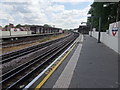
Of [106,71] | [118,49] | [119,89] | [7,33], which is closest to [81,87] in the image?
[119,89]

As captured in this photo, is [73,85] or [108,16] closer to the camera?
[73,85]

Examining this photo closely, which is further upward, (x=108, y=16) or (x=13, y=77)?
(x=108, y=16)

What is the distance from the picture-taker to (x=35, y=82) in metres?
6.33

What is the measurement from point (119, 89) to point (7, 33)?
39.6 m

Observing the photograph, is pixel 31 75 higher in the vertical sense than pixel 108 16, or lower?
lower

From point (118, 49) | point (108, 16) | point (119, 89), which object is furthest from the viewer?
point (108, 16)

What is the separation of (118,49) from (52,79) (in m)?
8.86

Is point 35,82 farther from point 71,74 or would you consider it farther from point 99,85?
point 99,85

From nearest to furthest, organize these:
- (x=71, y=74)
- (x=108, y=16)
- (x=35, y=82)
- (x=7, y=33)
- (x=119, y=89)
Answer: (x=119, y=89), (x=35, y=82), (x=71, y=74), (x=108, y=16), (x=7, y=33)

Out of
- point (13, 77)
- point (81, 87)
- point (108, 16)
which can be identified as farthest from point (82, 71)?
point (108, 16)

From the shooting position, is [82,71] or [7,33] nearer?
[82,71]

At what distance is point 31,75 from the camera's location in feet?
26.2

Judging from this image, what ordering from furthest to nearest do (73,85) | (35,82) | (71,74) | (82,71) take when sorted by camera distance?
1. (82,71)
2. (71,74)
3. (35,82)
4. (73,85)

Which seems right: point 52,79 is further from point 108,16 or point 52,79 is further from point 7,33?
point 7,33
